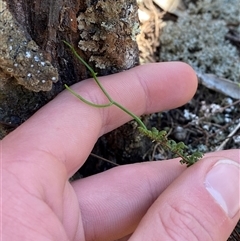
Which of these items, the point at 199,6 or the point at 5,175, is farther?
the point at 199,6

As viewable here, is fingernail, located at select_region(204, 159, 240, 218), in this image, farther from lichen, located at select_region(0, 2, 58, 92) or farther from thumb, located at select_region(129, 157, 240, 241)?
lichen, located at select_region(0, 2, 58, 92)

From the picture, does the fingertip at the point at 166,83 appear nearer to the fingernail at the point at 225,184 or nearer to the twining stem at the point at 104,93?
the twining stem at the point at 104,93

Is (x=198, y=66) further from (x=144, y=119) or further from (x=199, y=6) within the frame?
(x=144, y=119)

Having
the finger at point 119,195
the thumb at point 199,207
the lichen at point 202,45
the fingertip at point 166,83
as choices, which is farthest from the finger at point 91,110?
the lichen at point 202,45

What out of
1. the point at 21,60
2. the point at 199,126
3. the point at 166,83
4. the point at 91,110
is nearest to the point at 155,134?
the point at 91,110

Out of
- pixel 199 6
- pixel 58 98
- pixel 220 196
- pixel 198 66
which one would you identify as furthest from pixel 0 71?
pixel 199 6
